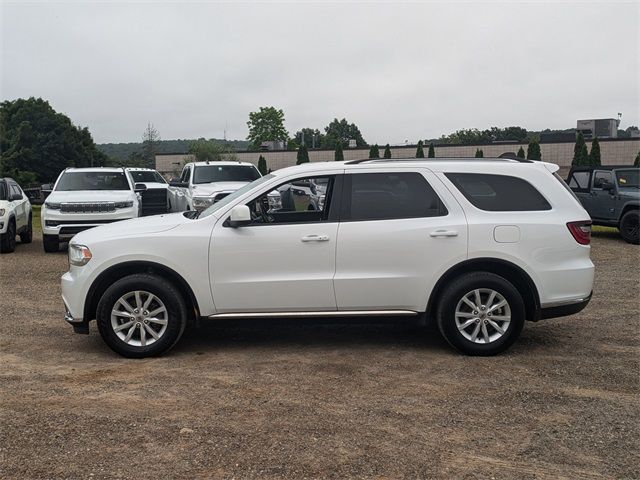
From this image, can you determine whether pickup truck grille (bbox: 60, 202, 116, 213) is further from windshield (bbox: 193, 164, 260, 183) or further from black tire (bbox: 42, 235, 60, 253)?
windshield (bbox: 193, 164, 260, 183)

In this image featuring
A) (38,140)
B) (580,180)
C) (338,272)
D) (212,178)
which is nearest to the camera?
(338,272)

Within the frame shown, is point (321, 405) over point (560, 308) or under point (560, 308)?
under

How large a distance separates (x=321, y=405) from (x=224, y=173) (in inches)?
427

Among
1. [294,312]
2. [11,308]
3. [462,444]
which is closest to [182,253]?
[294,312]

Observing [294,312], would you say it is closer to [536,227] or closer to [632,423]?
[536,227]

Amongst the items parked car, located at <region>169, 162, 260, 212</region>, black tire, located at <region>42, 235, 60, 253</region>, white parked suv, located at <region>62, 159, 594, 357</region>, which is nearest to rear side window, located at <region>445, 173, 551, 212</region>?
white parked suv, located at <region>62, 159, 594, 357</region>

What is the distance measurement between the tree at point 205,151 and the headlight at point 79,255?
190 ft

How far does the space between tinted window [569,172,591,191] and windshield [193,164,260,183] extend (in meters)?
8.25

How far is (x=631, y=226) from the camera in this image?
1480 centimetres

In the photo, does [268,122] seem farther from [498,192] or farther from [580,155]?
[498,192]

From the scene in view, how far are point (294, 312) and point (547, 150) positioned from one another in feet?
164

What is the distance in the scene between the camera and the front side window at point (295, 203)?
601cm

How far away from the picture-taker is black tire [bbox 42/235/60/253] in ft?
44.1

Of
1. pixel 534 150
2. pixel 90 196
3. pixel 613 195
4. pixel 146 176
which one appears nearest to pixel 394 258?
pixel 90 196
